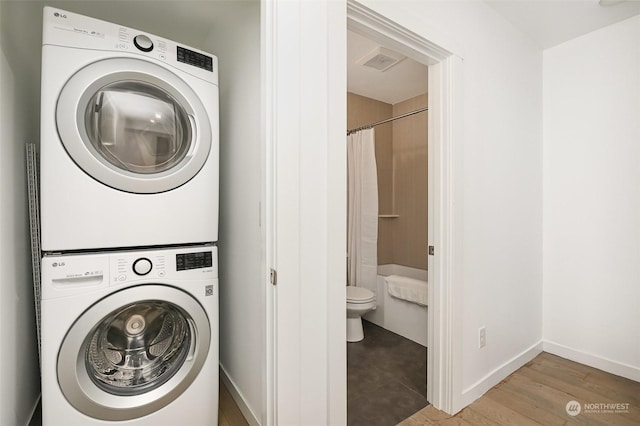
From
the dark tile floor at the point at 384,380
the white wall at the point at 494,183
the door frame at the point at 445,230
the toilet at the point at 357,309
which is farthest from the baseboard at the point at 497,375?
the toilet at the point at 357,309

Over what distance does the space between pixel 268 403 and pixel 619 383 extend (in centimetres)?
235

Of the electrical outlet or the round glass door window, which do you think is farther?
the electrical outlet

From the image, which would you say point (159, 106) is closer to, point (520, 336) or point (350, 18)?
point (350, 18)

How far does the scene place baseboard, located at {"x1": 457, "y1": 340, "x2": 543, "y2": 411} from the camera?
173cm

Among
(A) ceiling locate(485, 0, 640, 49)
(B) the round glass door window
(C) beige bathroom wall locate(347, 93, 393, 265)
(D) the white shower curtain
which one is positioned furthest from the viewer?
(C) beige bathroom wall locate(347, 93, 393, 265)

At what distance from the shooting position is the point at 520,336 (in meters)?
2.16

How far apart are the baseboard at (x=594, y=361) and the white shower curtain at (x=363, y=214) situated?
1.44 metres

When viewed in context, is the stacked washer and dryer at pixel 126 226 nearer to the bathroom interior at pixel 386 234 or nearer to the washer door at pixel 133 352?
the washer door at pixel 133 352

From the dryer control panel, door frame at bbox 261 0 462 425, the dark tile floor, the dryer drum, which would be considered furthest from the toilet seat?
the dryer control panel

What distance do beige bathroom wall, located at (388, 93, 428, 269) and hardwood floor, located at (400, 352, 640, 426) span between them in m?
1.48

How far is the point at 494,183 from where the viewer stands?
1911 millimetres

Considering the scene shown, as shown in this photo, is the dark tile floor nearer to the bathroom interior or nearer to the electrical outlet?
the bathroom interior

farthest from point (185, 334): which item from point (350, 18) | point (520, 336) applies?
point (520, 336)

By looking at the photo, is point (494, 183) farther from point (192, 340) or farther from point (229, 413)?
point (229, 413)
